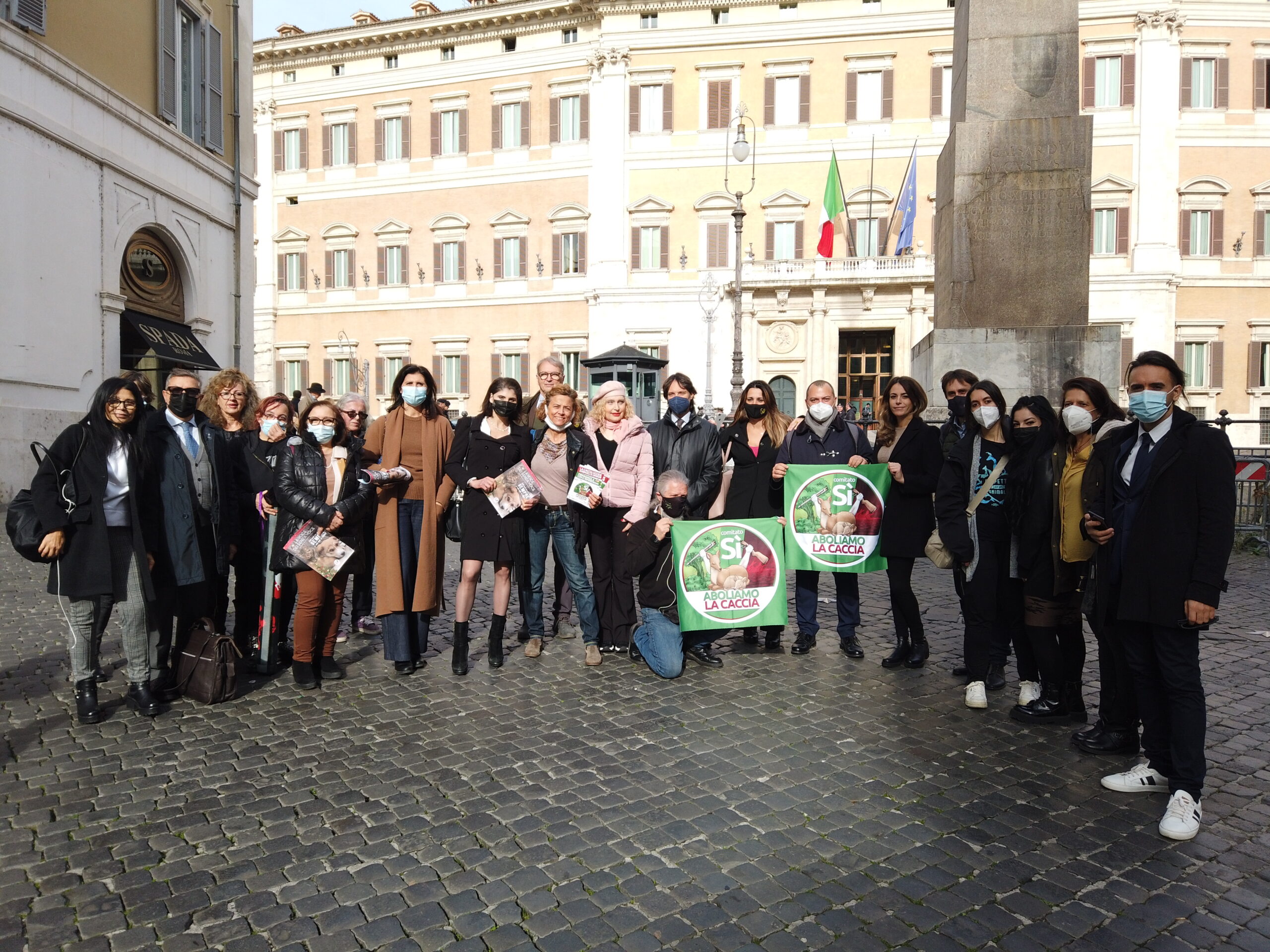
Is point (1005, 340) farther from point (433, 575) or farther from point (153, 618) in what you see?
point (153, 618)

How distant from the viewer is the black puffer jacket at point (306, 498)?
5191 mm

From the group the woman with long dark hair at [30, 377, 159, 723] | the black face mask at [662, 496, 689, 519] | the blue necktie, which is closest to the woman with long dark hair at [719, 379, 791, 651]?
the black face mask at [662, 496, 689, 519]

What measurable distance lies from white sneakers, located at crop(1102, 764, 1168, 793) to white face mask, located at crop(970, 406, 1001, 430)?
1994 millimetres

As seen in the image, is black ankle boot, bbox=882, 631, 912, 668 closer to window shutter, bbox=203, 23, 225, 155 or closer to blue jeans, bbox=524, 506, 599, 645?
blue jeans, bbox=524, 506, 599, 645

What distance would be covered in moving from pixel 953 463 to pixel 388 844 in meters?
3.72

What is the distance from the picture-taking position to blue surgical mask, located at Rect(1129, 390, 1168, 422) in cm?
365

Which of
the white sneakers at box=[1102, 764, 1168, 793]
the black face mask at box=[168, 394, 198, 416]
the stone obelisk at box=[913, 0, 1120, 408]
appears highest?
the stone obelisk at box=[913, 0, 1120, 408]

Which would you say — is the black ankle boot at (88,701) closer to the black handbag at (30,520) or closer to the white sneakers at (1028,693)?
the black handbag at (30,520)

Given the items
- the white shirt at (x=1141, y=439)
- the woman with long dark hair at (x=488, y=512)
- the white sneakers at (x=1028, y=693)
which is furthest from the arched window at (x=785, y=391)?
the white shirt at (x=1141, y=439)

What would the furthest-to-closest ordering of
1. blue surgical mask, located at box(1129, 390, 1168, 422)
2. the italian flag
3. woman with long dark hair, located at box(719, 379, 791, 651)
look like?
1. the italian flag
2. woman with long dark hair, located at box(719, 379, 791, 651)
3. blue surgical mask, located at box(1129, 390, 1168, 422)

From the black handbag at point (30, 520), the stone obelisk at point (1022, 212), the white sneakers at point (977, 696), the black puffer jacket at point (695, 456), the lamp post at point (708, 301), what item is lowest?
the white sneakers at point (977, 696)

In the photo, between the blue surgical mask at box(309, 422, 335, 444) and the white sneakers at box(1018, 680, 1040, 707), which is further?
the blue surgical mask at box(309, 422, 335, 444)

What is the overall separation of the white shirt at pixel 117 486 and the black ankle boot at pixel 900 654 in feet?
15.7

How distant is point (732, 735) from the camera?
4.45 m
